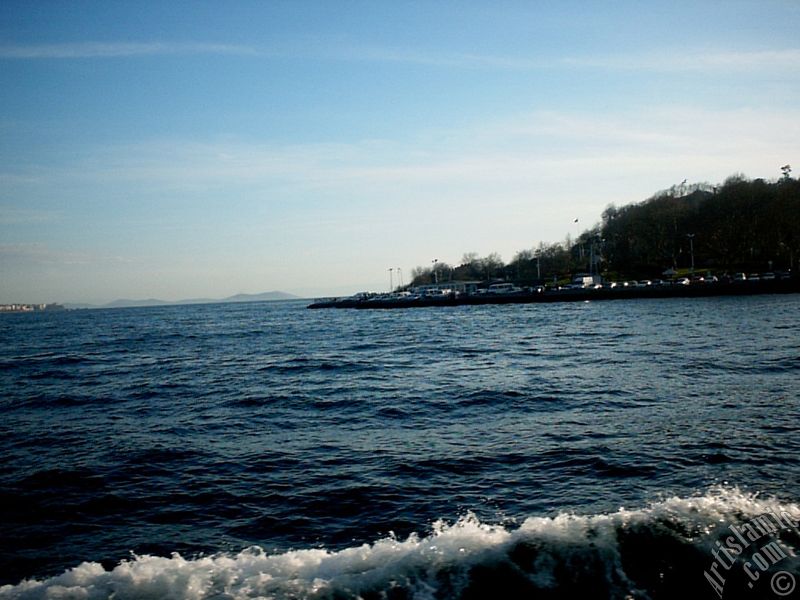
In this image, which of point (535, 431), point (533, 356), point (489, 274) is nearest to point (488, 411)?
point (535, 431)

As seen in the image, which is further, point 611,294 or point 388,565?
point 611,294

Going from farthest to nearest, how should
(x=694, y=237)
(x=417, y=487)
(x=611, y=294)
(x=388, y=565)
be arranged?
(x=694, y=237), (x=611, y=294), (x=417, y=487), (x=388, y=565)

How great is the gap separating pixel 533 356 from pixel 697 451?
19.0 meters

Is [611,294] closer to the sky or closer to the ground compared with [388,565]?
closer to the sky

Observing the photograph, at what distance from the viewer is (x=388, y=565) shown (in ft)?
26.1

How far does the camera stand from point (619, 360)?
27.8 meters

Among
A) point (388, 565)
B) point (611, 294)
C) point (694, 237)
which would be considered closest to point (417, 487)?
point (388, 565)

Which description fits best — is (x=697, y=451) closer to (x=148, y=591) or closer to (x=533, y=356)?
(x=148, y=591)

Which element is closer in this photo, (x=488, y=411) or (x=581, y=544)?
(x=581, y=544)

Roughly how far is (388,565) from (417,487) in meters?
3.33

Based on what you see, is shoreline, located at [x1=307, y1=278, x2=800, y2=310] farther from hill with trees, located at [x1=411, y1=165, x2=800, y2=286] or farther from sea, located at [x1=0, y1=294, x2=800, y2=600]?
sea, located at [x1=0, y1=294, x2=800, y2=600]

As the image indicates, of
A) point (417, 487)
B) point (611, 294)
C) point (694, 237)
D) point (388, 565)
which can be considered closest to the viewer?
point (388, 565)

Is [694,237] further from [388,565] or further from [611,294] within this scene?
[388,565]

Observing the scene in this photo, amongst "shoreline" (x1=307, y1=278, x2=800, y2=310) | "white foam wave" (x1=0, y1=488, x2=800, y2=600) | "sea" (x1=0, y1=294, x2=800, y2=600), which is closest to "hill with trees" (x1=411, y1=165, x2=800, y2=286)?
"shoreline" (x1=307, y1=278, x2=800, y2=310)
